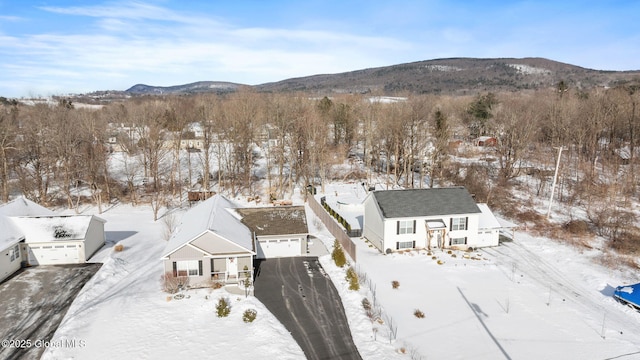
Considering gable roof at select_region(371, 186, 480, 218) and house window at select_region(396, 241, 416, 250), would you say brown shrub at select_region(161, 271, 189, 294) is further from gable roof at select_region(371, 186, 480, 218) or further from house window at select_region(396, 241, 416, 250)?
house window at select_region(396, 241, 416, 250)

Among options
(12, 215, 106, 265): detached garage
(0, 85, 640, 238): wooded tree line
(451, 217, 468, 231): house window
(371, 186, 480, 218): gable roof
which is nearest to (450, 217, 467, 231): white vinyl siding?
(451, 217, 468, 231): house window

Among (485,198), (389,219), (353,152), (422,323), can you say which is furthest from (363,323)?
(353,152)

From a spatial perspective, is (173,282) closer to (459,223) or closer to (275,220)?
(275,220)

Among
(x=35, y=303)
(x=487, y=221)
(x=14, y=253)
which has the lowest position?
(x=35, y=303)

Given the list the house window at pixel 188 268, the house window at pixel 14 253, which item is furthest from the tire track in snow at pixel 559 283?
the house window at pixel 14 253

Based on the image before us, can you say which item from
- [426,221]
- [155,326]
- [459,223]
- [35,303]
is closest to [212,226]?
[155,326]
